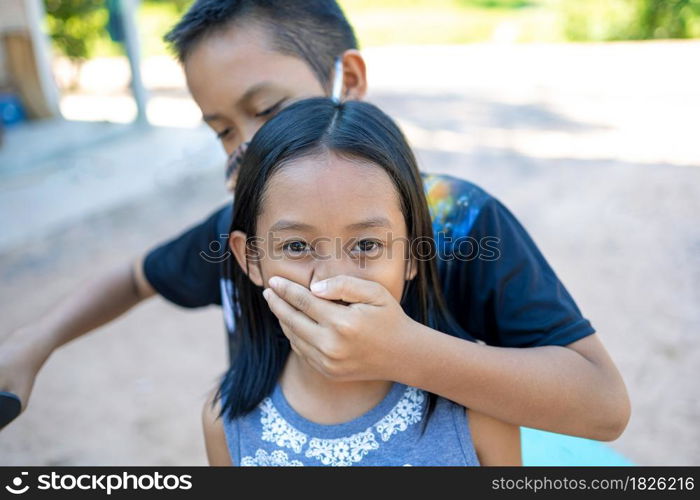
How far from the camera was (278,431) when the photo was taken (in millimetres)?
1299

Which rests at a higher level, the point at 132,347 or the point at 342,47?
the point at 342,47

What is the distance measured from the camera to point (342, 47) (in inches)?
67.3

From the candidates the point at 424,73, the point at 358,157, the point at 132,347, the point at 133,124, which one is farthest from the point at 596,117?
the point at 358,157

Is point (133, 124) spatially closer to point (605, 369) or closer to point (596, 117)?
point (596, 117)

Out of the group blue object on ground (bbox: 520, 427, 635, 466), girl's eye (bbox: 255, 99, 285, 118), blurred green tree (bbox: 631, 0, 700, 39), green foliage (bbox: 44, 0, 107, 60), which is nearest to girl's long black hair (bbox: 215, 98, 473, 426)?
girl's eye (bbox: 255, 99, 285, 118)

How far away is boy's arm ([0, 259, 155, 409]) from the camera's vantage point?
1397 millimetres

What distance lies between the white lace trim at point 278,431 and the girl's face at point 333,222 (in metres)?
0.32

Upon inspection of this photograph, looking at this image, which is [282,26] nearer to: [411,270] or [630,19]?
[411,270]

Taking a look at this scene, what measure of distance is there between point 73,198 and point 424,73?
6926mm

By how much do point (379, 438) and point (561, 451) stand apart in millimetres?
692

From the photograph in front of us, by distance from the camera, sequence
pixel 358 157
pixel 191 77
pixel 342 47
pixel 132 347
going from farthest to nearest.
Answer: pixel 132 347, pixel 342 47, pixel 191 77, pixel 358 157

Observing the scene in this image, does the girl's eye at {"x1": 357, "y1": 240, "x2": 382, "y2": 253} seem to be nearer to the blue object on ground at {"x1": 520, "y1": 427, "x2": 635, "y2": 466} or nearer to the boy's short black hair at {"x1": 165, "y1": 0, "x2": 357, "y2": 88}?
the boy's short black hair at {"x1": 165, "y1": 0, "x2": 357, "y2": 88}

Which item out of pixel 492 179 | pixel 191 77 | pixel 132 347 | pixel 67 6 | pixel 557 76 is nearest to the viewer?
pixel 191 77

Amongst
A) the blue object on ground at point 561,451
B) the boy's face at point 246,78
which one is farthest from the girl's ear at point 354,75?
the blue object on ground at point 561,451
